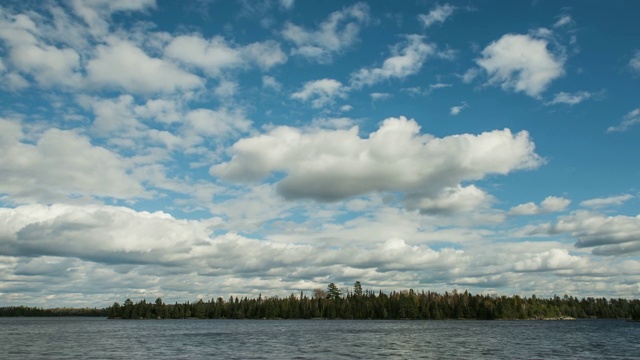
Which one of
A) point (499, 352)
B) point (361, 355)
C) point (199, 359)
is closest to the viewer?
point (199, 359)

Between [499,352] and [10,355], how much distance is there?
80955mm

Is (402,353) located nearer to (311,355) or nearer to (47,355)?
(311,355)

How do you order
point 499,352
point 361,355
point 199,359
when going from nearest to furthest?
point 199,359 → point 361,355 → point 499,352

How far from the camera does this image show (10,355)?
84.0 m

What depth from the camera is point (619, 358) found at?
82.9 metres

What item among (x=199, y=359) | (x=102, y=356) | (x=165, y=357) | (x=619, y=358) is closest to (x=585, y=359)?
(x=619, y=358)

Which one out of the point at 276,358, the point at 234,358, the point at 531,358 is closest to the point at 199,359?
the point at 234,358

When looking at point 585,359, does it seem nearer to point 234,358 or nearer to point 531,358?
point 531,358

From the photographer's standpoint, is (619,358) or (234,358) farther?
(619,358)

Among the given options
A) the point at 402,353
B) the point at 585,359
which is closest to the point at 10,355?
the point at 402,353

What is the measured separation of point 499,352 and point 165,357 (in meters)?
55.3

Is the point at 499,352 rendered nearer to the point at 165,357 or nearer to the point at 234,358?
the point at 234,358

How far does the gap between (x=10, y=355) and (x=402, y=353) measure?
208 feet

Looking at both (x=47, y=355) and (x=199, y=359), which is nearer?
(x=199, y=359)
